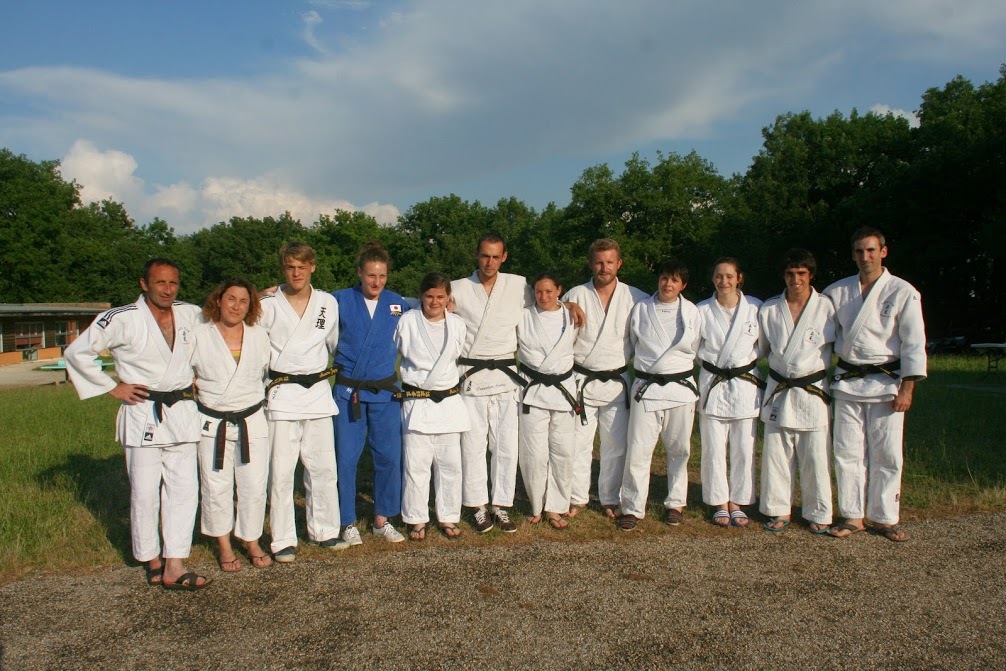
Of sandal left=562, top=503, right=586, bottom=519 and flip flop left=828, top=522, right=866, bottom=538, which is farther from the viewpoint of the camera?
sandal left=562, top=503, right=586, bottom=519

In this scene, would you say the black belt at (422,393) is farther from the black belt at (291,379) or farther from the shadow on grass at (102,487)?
the shadow on grass at (102,487)

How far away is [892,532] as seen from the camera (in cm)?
471

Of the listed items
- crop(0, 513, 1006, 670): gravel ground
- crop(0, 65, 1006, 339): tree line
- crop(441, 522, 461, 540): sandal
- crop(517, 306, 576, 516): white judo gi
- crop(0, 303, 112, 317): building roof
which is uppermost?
crop(0, 65, 1006, 339): tree line

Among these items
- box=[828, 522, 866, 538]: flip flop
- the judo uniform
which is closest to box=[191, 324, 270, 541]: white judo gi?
the judo uniform

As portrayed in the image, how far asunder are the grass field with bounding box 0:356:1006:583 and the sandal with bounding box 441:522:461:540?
8 cm

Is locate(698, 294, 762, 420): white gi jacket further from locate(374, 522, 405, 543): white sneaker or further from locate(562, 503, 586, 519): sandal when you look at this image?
locate(374, 522, 405, 543): white sneaker

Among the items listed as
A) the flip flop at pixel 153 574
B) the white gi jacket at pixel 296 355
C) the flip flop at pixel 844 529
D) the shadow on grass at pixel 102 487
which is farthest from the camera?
the shadow on grass at pixel 102 487

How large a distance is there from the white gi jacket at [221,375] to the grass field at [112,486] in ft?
3.31

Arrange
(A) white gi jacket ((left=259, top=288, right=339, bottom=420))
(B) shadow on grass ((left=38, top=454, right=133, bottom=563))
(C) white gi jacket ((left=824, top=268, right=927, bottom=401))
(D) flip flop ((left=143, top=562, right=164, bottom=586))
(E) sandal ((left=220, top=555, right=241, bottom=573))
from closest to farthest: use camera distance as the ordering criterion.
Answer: (D) flip flop ((left=143, top=562, right=164, bottom=586)) → (E) sandal ((left=220, top=555, right=241, bottom=573)) → (A) white gi jacket ((left=259, top=288, right=339, bottom=420)) → (C) white gi jacket ((left=824, top=268, right=927, bottom=401)) → (B) shadow on grass ((left=38, top=454, right=133, bottom=563))

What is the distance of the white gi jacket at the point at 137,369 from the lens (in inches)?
155

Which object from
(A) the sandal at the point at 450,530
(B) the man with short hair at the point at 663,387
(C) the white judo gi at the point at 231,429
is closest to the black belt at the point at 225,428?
(C) the white judo gi at the point at 231,429

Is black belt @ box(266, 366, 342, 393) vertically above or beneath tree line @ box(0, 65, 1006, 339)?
beneath

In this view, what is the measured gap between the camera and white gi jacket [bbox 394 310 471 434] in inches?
188

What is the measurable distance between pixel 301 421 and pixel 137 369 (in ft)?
3.41
